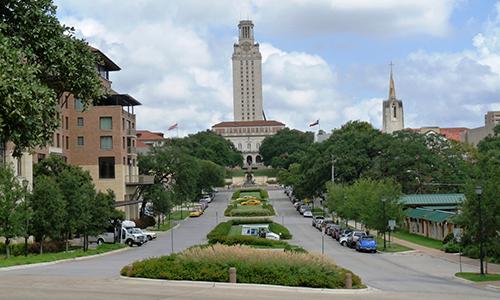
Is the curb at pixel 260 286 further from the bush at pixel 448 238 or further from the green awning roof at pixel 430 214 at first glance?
the green awning roof at pixel 430 214

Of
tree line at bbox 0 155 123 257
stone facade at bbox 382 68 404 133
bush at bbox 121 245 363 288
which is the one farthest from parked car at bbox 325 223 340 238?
stone facade at bbox 382 68 404 133

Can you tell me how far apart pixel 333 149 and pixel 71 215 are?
52.0m

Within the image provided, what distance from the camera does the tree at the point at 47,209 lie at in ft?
161

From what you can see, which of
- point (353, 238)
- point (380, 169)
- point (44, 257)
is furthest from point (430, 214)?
point (44, 257)

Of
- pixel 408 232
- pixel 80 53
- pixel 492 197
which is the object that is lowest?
pixel 408 232

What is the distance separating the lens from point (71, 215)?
51.7 m

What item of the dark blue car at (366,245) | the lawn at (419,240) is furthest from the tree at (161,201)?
the dark blue car at (366,245)

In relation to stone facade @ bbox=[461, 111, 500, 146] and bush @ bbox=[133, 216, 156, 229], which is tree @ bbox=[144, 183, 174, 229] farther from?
stone facade @ bbox=[461, 111, 500, 146]

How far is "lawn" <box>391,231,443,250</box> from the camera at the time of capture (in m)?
59.4

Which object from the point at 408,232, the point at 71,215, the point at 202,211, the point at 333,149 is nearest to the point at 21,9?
the point at 71,215

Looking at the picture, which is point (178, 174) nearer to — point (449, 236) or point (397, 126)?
point (449, 236)

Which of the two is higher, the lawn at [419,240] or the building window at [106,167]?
the building window at [106,167]

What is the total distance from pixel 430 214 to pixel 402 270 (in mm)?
25561

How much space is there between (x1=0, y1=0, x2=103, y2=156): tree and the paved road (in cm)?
1544
